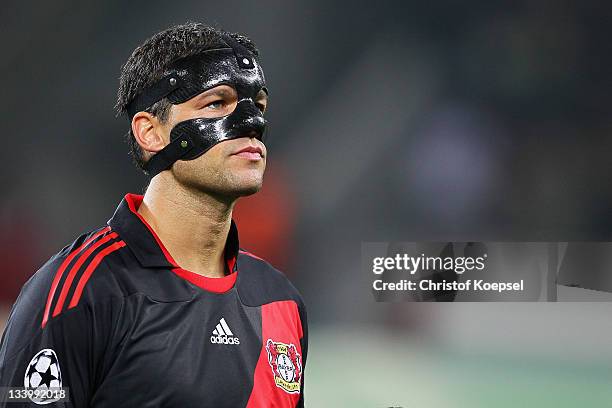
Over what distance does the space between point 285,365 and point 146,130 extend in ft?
2.02

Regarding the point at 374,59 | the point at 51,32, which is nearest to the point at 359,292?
the point at 374,59

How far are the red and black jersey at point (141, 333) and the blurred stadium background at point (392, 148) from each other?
168 centimetres

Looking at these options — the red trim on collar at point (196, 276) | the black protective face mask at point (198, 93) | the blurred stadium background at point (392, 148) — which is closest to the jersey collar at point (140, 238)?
the red trim on collar at point (196, 276)

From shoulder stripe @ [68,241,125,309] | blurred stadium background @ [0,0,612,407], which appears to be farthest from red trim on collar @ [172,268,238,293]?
blurred stadium background @ [0,0,612,407]

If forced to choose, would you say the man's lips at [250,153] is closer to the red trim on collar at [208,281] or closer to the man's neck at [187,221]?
the man's neck at [187,221]

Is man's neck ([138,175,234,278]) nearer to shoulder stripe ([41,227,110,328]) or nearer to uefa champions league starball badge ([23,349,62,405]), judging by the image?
shoulder stripe ([41,227,110,328])

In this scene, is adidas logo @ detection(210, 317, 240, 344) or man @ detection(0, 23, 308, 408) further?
adidas logo @ detection(210, 317, 240, 344)

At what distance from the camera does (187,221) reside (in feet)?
5.49

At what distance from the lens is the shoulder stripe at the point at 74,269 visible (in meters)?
1.48

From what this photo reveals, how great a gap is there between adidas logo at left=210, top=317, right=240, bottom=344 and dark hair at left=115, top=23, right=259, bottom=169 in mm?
419

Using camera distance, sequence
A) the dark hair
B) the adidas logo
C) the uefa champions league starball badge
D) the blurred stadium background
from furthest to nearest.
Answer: the blurred stadium background
the dark hair
the adidas logo
the uefa champions league starball badge

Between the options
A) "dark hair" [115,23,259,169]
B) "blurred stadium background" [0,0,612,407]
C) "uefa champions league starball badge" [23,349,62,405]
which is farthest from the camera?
"blurred stadium background" [0,0,612,407]

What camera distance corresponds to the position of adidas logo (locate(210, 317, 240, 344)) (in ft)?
5.31

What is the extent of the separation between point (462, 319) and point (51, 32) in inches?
87.9
